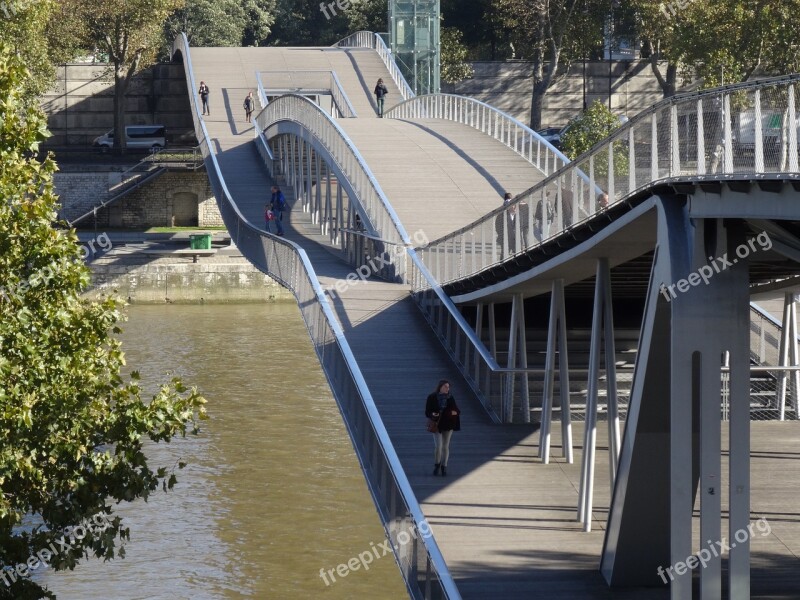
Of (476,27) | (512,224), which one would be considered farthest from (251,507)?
(476,27)

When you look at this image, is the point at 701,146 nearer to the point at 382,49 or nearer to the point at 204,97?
the point at 204,97

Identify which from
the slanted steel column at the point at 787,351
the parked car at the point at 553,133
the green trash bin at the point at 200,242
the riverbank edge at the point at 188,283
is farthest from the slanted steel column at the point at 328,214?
the parked car at the point at 553,133

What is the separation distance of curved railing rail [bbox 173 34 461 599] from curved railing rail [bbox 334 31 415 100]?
14892mm

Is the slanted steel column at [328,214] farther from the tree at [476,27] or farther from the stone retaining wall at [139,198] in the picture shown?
the tree at [476,27]

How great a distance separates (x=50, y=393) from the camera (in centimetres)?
1402

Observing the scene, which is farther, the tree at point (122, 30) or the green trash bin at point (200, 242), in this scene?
the tree at point (122, 30)

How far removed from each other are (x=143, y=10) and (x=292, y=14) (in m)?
14.9

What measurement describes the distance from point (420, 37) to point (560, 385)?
31611 mm

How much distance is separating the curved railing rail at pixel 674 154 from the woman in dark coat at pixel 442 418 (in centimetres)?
236

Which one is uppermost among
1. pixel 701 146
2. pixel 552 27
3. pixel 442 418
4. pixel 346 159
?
pixel 552 27

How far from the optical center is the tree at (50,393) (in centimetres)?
1390

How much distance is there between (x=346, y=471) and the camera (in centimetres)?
2530

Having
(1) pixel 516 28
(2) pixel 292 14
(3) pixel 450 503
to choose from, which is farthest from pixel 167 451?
(2) pixel 292 14

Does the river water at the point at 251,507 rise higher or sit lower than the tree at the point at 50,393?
lower
